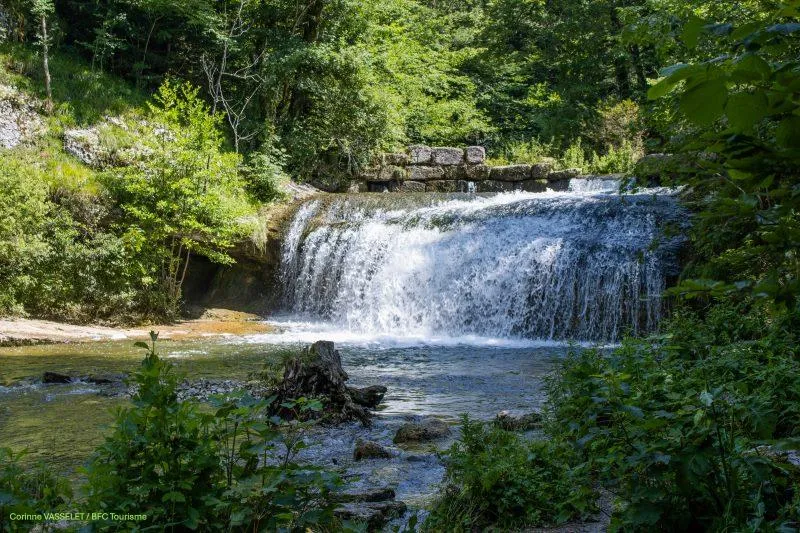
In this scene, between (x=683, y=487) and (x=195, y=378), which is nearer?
(x=683, y=487)

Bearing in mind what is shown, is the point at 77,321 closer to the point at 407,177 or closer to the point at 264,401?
the point at 407,177

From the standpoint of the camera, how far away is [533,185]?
19.5 m

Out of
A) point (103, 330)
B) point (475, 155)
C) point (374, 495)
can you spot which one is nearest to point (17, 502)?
point (374, 495)

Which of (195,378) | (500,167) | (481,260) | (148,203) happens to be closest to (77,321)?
(148,203)

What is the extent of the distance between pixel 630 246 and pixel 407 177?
31.7ft

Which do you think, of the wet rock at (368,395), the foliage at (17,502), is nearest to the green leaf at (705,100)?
the foliage at (17,502)

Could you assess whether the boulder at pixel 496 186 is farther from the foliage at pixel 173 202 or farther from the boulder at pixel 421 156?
the foliage at pixel 173 202

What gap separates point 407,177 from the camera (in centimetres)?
2078

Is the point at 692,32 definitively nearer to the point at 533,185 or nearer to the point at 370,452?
the point at 370,452

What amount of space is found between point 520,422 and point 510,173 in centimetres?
1527

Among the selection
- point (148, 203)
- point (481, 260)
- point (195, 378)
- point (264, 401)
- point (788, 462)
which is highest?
point (148, 203)

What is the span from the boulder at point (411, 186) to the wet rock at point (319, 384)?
14.7 meters

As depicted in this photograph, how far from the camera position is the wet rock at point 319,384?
6.22m

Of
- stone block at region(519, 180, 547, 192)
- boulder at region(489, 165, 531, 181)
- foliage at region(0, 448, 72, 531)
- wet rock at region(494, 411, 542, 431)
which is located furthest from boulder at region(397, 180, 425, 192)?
foliage at region(0, 448, 72, 531)
